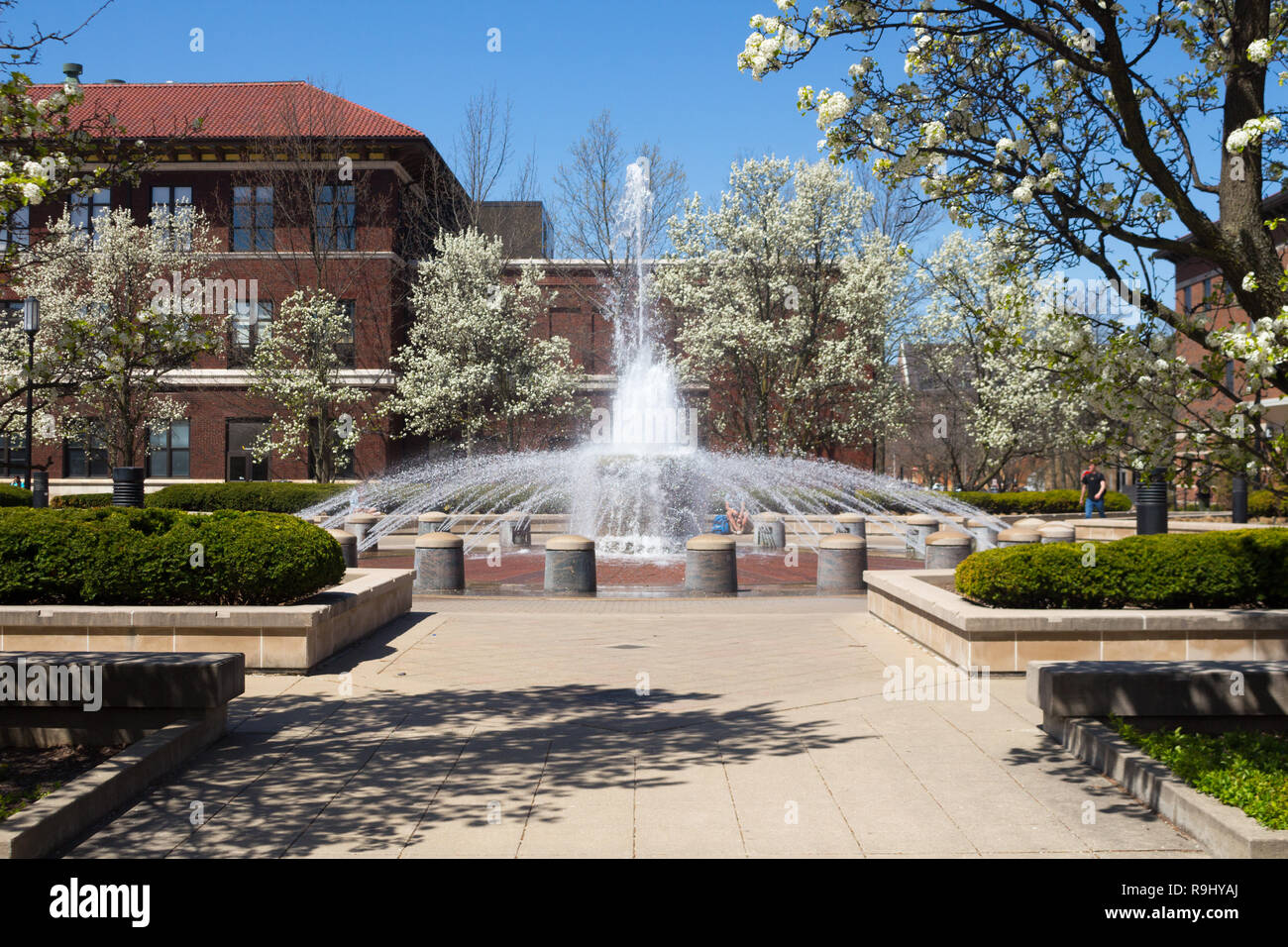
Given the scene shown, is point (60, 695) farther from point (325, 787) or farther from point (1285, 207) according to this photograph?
point (1285, 207)

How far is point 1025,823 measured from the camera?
5.94 meters

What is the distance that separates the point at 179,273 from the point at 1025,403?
29878 mm

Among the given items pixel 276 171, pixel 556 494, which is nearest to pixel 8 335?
pixel 276 171

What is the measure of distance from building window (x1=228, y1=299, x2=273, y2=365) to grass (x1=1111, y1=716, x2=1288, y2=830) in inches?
1538

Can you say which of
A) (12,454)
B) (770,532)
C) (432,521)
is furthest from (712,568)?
(12,454)

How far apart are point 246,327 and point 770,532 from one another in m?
26.7

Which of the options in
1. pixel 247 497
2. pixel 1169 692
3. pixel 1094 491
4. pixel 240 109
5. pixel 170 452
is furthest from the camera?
pixel 240 109

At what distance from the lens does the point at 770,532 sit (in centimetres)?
2459

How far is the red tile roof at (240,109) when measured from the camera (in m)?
41.9

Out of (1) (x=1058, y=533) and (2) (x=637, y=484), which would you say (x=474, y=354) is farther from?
(1) (x=1058, y=533)

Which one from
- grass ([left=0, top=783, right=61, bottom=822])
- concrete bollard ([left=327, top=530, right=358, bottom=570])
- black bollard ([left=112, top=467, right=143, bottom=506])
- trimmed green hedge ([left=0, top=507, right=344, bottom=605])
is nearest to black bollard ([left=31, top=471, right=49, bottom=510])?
black bollard ([left=112, top=467, right=143, bottom=506])

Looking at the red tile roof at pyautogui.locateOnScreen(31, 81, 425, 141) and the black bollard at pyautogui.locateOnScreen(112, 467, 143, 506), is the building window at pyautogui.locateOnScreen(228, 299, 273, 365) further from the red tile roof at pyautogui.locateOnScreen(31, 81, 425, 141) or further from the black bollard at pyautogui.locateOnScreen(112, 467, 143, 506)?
the black bollard at pyautogui.locateOnScreen(112, 467, 143, 506)

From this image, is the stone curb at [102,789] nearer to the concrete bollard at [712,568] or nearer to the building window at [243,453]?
the concrete bollard at [712,568]

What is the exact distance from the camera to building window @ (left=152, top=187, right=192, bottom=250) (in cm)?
4006
